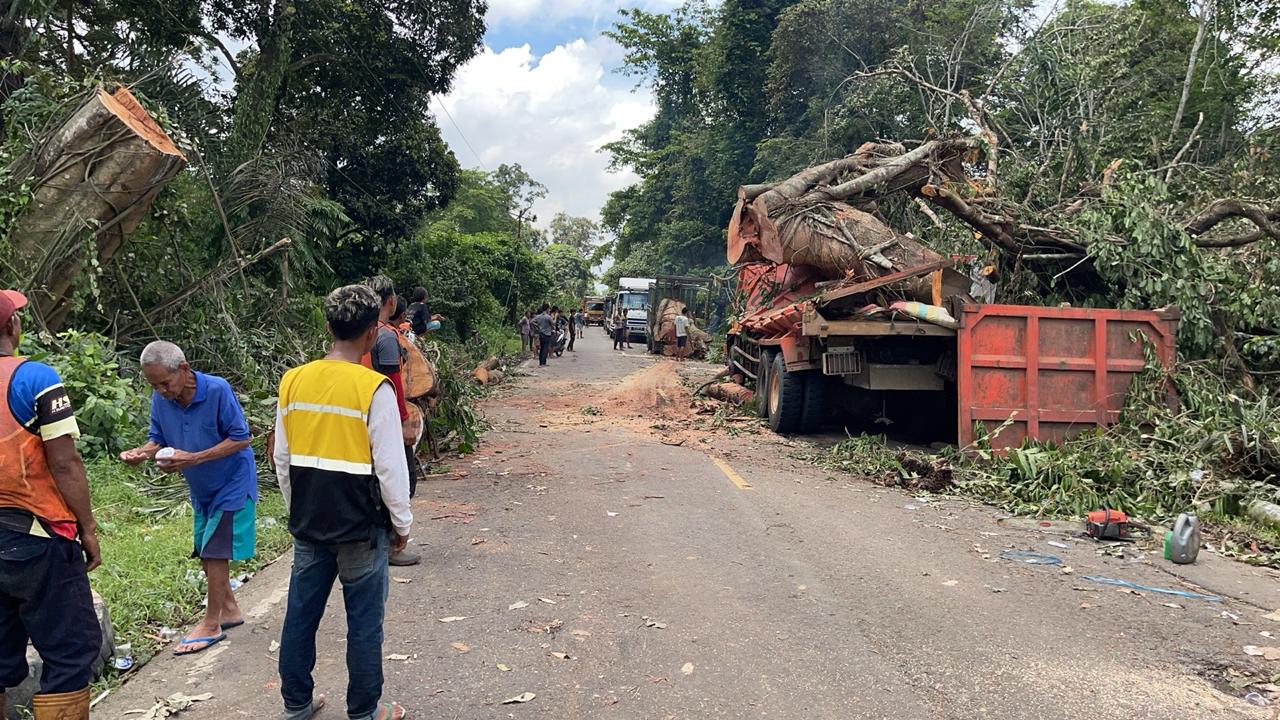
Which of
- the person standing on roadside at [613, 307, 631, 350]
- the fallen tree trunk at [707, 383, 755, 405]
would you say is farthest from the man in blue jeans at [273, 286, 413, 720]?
the person standing on roadside at [613, 307, 631, 350]

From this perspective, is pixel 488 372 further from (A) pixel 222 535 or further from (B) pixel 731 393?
(A) pixel 222 535

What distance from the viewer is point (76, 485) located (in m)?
2.92

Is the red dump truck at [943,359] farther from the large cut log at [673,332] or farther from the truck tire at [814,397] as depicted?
the large cut log at [673,332]

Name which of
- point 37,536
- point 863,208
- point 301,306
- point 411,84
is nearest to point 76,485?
point 37,536

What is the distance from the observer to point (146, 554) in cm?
511

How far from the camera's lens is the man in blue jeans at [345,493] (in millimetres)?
2994

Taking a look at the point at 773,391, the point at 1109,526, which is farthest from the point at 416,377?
the point at 773,391

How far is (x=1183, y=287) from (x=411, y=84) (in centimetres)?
1478

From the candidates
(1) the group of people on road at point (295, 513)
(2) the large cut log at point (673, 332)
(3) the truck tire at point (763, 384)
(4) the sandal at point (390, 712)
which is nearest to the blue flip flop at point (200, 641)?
(1) the group of people on road at point (295, 513)

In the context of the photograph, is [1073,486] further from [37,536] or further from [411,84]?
[411,84]

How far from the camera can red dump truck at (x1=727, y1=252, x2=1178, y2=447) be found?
8.12 metres

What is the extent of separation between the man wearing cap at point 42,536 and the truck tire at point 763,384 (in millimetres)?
9674

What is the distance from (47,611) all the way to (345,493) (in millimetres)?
996

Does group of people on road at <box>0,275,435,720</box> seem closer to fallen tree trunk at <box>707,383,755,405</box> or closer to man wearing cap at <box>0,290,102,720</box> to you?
man wearing cap at <box>0,290,102,720</box>
